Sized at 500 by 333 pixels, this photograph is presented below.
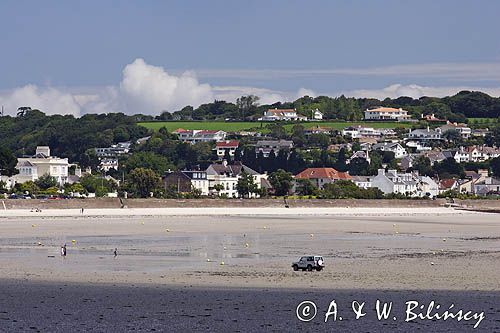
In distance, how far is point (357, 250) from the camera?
124 feet

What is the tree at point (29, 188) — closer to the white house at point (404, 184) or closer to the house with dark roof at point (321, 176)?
the house with dark roof at point (321, 176)

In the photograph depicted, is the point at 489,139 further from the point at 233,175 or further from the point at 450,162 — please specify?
the point at 233,175

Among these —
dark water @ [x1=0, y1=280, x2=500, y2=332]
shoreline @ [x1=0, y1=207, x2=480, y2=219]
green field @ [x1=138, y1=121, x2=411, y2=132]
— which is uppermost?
green field @ [x1=138, y1=121, x2=411, y2=132]

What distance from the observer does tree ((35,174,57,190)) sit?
9394 cm

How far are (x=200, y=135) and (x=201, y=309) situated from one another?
5640 inches

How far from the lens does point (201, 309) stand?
23.9 meters

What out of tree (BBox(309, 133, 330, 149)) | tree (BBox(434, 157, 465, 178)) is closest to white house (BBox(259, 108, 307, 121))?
tree (BBox(309, 133, 330, 149))

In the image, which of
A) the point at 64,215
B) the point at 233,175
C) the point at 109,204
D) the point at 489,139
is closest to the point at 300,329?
the point at 64,215

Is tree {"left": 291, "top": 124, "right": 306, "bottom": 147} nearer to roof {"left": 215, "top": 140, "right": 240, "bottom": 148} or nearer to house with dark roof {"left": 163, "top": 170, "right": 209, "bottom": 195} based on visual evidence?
roof {"left": 215, "top": 140, "right": 240, "bottom": 148}

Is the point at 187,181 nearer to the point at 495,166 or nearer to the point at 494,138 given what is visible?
the point at 495,166

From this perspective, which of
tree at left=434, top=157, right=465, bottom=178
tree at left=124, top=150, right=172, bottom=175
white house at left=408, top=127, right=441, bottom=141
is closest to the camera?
tree at left=124, top=150, right=172, bottom=175

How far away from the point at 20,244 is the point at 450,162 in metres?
97.6

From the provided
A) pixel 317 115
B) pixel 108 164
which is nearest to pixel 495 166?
pixel 108 164

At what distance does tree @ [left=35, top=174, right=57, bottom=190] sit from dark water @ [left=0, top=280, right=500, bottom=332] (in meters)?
67.3
